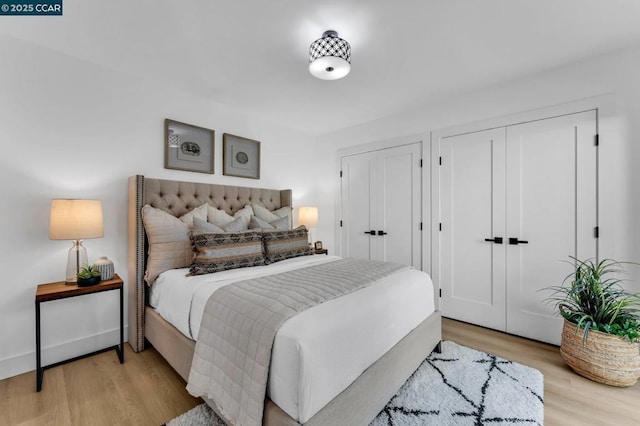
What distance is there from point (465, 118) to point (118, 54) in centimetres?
333

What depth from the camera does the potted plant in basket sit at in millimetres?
1810

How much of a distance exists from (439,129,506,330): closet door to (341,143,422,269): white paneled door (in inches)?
12.9

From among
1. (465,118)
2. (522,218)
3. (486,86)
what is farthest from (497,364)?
(486,86)

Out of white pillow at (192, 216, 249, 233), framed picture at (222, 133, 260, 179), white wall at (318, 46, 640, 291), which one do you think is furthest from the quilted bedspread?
white wall at (318, 46, 640, 291)

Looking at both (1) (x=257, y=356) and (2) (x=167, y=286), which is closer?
(1) (x=257, y=356)

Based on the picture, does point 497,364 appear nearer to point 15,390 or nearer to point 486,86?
point 486,86

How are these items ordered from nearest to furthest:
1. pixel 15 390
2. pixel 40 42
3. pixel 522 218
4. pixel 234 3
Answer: pixel 234 3 → pixel 15 390 → pixel 40 42 → pixel 522 218

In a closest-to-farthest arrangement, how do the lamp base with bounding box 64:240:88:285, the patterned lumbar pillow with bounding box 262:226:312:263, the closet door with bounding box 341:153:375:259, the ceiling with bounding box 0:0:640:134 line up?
the ceiling with bounding box 0:0:640:134 < the lamp base with bounding box 64:240:88:285 < the patterned lumbar pillow with bounding box 262:226:312:263 < the closet door with bounding box 341:153:375:259

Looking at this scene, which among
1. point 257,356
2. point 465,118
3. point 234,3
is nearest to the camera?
point 257,356

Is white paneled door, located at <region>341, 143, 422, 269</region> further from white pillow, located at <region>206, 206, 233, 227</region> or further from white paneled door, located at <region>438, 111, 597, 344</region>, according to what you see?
white pillow, located at <region>206, 206, 233, 227</region>

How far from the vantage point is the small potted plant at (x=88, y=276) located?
197 cm

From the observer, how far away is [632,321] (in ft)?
6.10

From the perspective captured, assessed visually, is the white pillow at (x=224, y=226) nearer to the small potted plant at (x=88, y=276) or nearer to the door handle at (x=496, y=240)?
the small potted plant at (x=88, y=276)

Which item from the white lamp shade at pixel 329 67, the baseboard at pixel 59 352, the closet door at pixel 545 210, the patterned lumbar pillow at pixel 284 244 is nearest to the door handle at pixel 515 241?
the closet door at pixel 545 210
